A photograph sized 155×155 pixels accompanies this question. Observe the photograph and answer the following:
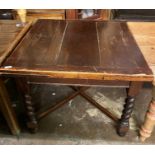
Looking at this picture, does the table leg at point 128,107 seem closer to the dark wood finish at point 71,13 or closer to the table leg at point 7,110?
the table leg at point 7,110

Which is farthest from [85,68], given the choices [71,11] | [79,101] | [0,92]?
[71,11]

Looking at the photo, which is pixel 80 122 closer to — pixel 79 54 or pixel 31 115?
pixel 31 115

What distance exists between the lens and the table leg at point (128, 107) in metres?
0.98

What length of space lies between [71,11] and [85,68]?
1.10m

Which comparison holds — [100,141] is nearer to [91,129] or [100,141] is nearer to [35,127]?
[91,129]

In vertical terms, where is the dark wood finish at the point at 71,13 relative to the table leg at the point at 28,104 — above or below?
above

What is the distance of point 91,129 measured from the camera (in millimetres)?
1331

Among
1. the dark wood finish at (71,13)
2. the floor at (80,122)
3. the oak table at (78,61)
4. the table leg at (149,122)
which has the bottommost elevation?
the floor at (80,122)

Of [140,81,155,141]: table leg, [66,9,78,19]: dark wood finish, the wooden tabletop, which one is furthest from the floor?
[66,9,78,19]: dark wood finish

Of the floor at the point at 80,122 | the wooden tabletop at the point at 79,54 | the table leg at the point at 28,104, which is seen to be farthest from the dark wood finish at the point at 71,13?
the table leg at the point at 28,104

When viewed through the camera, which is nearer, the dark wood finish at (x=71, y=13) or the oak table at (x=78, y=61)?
the oak table at (x=78, y=61)

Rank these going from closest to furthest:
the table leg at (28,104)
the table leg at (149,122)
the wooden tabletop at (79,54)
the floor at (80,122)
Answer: the wooden tabletop at (79,54)
the table leg at (28,104)
the table leg at (149,122)
the floor at (80,122)

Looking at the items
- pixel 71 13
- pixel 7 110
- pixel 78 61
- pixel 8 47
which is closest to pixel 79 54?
pixel 78 61

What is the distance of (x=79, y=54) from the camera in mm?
1029
